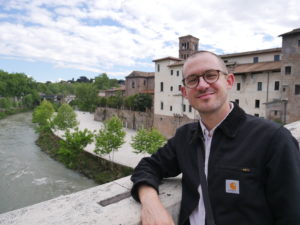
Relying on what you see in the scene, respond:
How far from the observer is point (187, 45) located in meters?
34.1

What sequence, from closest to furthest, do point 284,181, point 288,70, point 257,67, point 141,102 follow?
point 284,181 < point 288,70 < point 257,67 < point 141,102

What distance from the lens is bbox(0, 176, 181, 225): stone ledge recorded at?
57.4 inches

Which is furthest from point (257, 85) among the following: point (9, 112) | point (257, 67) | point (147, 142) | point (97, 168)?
point (9, 112)

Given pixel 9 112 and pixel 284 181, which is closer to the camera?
pixel 284 181

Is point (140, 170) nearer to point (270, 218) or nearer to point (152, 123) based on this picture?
point (270, 218)

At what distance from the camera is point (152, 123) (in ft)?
85.9

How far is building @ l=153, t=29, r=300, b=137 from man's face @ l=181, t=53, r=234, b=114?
18.7 metres

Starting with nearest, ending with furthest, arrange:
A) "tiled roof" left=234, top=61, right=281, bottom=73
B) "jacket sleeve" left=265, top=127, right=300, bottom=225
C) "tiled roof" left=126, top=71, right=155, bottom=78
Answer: "jacket sleeve" left=265, top=127, right=300, bottom=225 < "tiled roof" left=234, top=61, right=281, bottom=73 < "tiled roof" left=126, top=71, right=155, bottom=78

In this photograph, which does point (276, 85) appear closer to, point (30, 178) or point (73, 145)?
point (73, 145)

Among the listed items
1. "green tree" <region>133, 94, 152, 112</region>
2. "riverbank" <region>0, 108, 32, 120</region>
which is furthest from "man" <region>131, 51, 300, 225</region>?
"riverbank" <region>0, 108, 32, 120</region>

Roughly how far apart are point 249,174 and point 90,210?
1.10m

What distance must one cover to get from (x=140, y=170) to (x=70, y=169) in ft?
52.0

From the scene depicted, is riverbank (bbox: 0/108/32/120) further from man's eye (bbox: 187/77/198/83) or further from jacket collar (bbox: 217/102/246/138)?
jacket collar (bbox: 217/102/246/138)

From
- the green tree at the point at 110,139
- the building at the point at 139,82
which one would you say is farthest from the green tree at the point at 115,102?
the green tree at the point at 110,139
